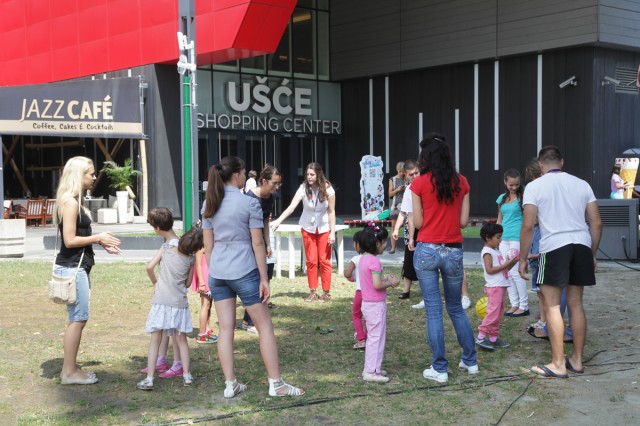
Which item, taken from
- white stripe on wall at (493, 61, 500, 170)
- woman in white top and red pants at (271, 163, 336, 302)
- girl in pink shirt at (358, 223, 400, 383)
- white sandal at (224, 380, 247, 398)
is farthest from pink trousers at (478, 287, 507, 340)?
white stripe on wall at (493, 61, 500, 170)

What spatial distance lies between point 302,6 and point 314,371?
89.6ft

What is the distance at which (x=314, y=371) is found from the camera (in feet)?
21.4

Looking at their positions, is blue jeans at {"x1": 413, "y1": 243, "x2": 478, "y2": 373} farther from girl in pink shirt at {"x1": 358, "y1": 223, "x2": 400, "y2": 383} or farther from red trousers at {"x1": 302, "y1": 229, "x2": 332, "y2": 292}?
red trousers at {"x1": 302, "y1": 229, "x2": 332, "y2": 292}

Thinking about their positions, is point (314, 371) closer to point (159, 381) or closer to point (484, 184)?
point (159, 381)

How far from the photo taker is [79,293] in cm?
607

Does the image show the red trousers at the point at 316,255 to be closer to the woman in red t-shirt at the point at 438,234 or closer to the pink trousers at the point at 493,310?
the pink trousers at the point at 493,310

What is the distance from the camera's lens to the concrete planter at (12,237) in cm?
1638

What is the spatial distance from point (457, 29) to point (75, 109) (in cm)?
1336

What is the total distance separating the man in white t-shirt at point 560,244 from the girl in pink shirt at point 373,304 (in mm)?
1197

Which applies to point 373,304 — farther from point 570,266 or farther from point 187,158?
point 187,158

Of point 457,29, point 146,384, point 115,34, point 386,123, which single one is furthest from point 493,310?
point 386,123

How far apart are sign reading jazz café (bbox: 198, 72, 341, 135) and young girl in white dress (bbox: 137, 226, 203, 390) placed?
22.6m

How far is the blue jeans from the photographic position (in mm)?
5988

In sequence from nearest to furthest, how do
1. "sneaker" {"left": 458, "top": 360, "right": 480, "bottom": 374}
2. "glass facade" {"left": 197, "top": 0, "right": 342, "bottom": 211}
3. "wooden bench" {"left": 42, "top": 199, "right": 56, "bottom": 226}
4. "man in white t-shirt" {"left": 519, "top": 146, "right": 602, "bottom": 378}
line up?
"man in white t-shirt" {"left": 519, "top": 146, "right": 602, "bottom": 378}, "sneaker" {"left": 458, "top": 360, "right": 480, "bottom": 374}, "wooden bench" {"left": 42, "top": 199, "right": 56, "bottom": 226}, "glass facade" {"left": 197, "top": 0, "right": 342, "bottom": 211}
